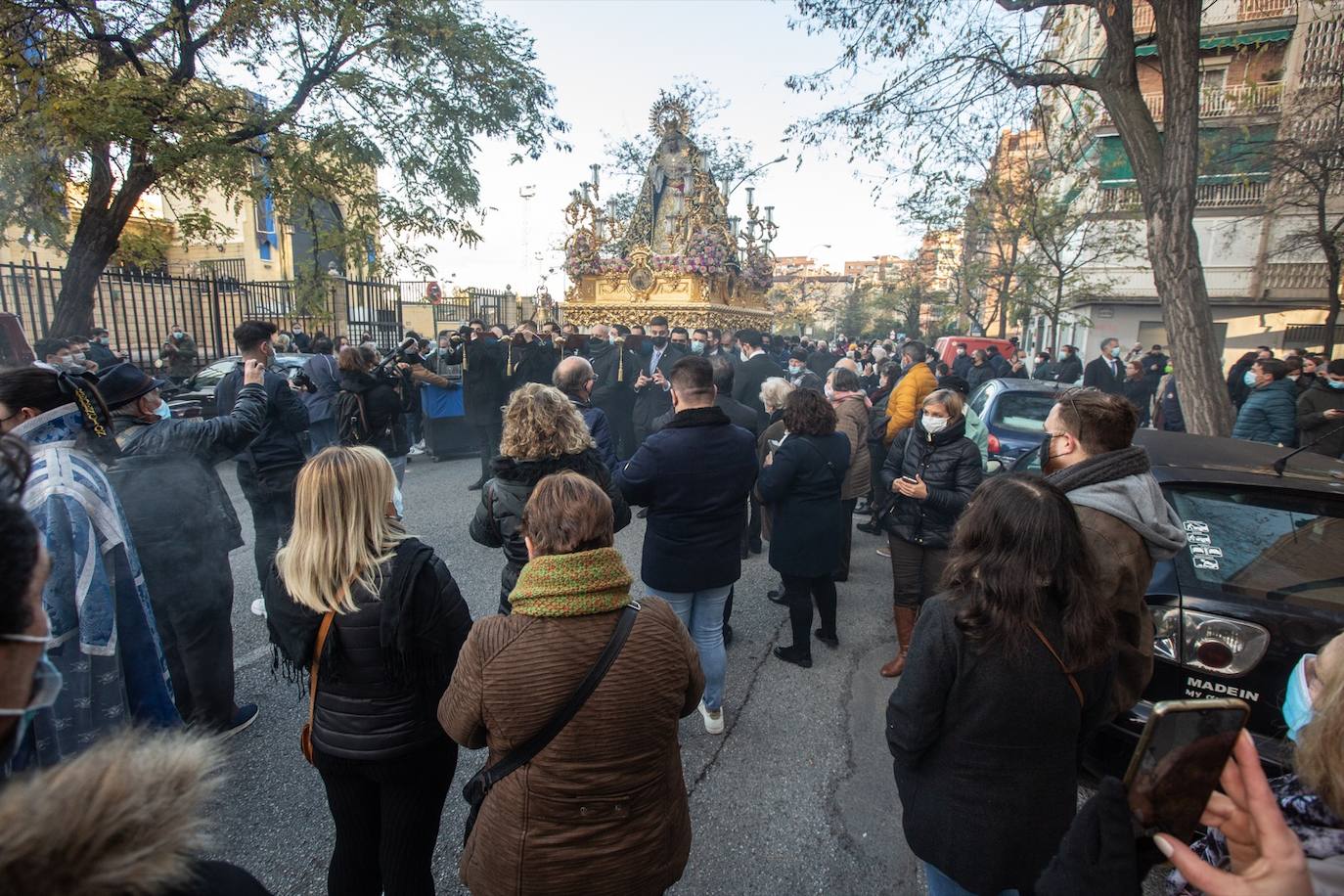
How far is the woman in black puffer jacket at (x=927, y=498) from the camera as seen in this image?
3953 millimetres

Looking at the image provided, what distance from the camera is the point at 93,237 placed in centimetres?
901

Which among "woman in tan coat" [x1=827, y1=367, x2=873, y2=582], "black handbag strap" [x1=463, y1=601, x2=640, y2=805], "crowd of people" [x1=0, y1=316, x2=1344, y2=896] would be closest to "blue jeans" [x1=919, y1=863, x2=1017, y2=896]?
"crowd of people" [x1=0, y1=316, x2=1344, y2=896]

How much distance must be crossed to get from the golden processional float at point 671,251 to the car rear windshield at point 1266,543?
1708 cm

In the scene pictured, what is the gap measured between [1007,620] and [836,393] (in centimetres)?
424

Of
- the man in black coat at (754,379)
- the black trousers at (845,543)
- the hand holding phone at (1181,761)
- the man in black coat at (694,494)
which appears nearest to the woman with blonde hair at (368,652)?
the man in black coat at (694,494)

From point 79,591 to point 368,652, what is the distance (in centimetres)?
95

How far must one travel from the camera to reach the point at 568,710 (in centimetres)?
163

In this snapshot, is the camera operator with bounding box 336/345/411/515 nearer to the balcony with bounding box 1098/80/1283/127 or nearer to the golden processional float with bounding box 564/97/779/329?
the golden processional float with bounding box 564/97/779/329

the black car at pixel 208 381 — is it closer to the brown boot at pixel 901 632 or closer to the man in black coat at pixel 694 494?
the man in black coat at pixel 694 494

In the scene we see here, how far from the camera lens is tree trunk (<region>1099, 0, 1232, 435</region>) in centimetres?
603

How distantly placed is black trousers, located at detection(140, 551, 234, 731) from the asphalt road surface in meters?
0.08

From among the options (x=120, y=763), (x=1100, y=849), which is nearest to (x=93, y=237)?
(x=120, y=763)

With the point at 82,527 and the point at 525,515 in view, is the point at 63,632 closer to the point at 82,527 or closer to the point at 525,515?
the point at 82,527

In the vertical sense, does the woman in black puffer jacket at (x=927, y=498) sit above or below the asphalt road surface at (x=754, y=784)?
above
